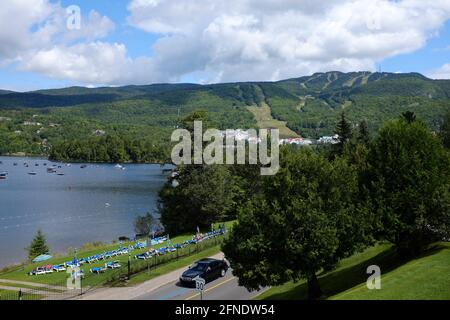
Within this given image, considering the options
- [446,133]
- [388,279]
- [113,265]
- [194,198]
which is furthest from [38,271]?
[446,133]

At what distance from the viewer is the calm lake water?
61.9 metres

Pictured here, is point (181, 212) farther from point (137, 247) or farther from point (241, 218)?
point (241, 218)

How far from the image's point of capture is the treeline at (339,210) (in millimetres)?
21938

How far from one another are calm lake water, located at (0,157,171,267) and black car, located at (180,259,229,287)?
28466mm

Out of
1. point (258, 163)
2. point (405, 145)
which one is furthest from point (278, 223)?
point (258, 163)

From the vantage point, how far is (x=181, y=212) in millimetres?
53781

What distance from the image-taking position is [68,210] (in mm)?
86250

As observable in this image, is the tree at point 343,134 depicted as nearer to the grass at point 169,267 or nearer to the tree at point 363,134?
the tree at point 363,134

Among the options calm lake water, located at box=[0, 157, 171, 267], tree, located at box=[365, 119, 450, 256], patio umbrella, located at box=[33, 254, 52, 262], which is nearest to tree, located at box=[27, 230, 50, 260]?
patio umbrella, located at box=[33, 254, 52, 262]

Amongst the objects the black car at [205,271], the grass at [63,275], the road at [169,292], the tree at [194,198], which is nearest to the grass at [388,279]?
the road at [169,292]

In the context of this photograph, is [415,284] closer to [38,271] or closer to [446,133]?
[38,271]

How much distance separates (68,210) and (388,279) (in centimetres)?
7544

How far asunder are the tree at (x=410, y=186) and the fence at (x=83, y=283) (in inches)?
647
